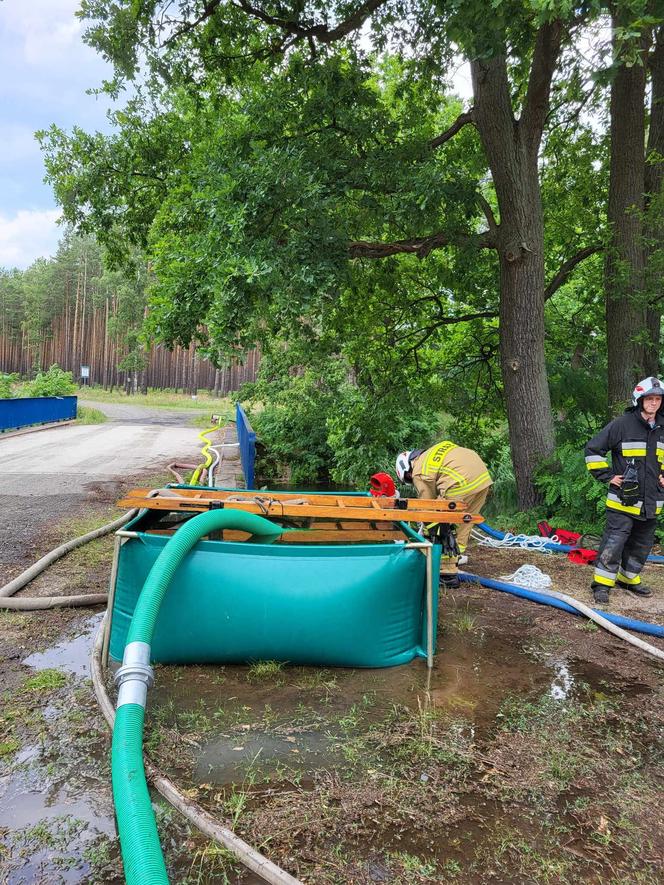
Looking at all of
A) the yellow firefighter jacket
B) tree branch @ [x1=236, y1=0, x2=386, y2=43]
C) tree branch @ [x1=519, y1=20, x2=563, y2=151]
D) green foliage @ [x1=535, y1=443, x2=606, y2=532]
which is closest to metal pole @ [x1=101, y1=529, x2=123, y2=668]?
the yellow firefighter jacket

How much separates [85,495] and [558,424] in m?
7.24

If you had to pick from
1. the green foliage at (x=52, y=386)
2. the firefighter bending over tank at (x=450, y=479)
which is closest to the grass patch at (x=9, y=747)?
the firefighter bending over tank at (x=450, y=479)

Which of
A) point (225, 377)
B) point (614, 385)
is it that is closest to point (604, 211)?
point (614, 385)

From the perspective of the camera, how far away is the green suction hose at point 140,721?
1.78 meters

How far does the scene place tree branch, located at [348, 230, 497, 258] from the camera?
8.05 meters

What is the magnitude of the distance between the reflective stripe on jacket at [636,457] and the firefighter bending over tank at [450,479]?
99 cm

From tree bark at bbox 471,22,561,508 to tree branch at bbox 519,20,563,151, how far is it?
0.01m

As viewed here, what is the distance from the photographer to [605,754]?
116 inches

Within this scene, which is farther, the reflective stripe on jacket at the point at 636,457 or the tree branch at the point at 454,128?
the tree branch at the point at 454,128

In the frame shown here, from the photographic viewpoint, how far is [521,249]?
7828 mm

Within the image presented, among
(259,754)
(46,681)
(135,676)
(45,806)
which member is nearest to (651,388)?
(259,754)

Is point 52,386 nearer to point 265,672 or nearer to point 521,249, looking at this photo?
point 521,249

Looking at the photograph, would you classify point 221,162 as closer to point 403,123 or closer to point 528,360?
point 403,123

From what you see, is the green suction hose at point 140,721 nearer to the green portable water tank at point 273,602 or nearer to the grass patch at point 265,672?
the green portable water tank at point 273,602
